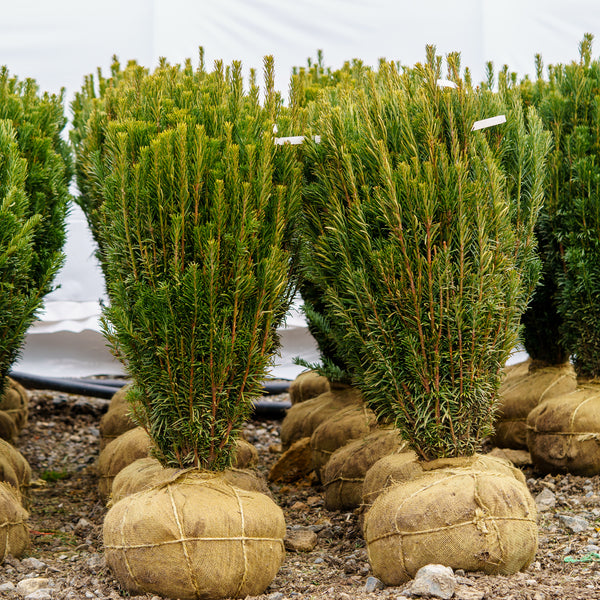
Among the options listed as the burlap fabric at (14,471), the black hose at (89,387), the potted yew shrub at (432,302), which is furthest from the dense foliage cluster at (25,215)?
the black hose at (89,387)

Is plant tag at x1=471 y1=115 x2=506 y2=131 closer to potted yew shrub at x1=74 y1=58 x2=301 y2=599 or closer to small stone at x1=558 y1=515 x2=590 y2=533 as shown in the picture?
potted yew shrub at x1=74 y1=58 x2=301 y2=599

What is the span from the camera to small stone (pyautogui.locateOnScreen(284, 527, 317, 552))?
3.48 m

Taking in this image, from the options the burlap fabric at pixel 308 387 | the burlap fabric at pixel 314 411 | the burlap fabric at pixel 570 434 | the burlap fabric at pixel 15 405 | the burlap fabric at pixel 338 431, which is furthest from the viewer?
the burlap fabric at pixel 308 387

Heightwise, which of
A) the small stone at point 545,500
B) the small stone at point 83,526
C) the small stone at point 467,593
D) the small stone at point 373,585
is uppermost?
the small stone at point 467,593

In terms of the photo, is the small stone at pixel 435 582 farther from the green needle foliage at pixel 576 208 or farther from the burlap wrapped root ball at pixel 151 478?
the green needle foliage at pixel 576 208

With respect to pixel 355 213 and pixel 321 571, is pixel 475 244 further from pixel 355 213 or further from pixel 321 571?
pixel 321 571

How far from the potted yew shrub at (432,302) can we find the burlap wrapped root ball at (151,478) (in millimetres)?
584

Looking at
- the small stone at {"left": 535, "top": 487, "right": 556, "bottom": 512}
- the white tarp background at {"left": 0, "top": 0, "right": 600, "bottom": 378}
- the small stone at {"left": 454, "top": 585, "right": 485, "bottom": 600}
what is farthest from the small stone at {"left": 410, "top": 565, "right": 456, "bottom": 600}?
the white tarp background at {"left": 0, "top": 0, "right": 600, "bottom": 378}

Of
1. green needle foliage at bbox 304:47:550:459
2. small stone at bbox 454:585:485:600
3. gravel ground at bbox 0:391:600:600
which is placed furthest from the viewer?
green needle foliage at bbox 304:47:550:459

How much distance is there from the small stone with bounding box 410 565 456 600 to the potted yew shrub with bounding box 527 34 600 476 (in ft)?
5.28

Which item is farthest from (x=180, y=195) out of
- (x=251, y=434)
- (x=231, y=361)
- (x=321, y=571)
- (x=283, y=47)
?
(x=283, y=47)

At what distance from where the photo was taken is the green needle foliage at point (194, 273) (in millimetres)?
2998

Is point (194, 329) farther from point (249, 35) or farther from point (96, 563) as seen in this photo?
point (249, 35)

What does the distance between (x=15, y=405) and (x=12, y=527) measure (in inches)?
95.0
